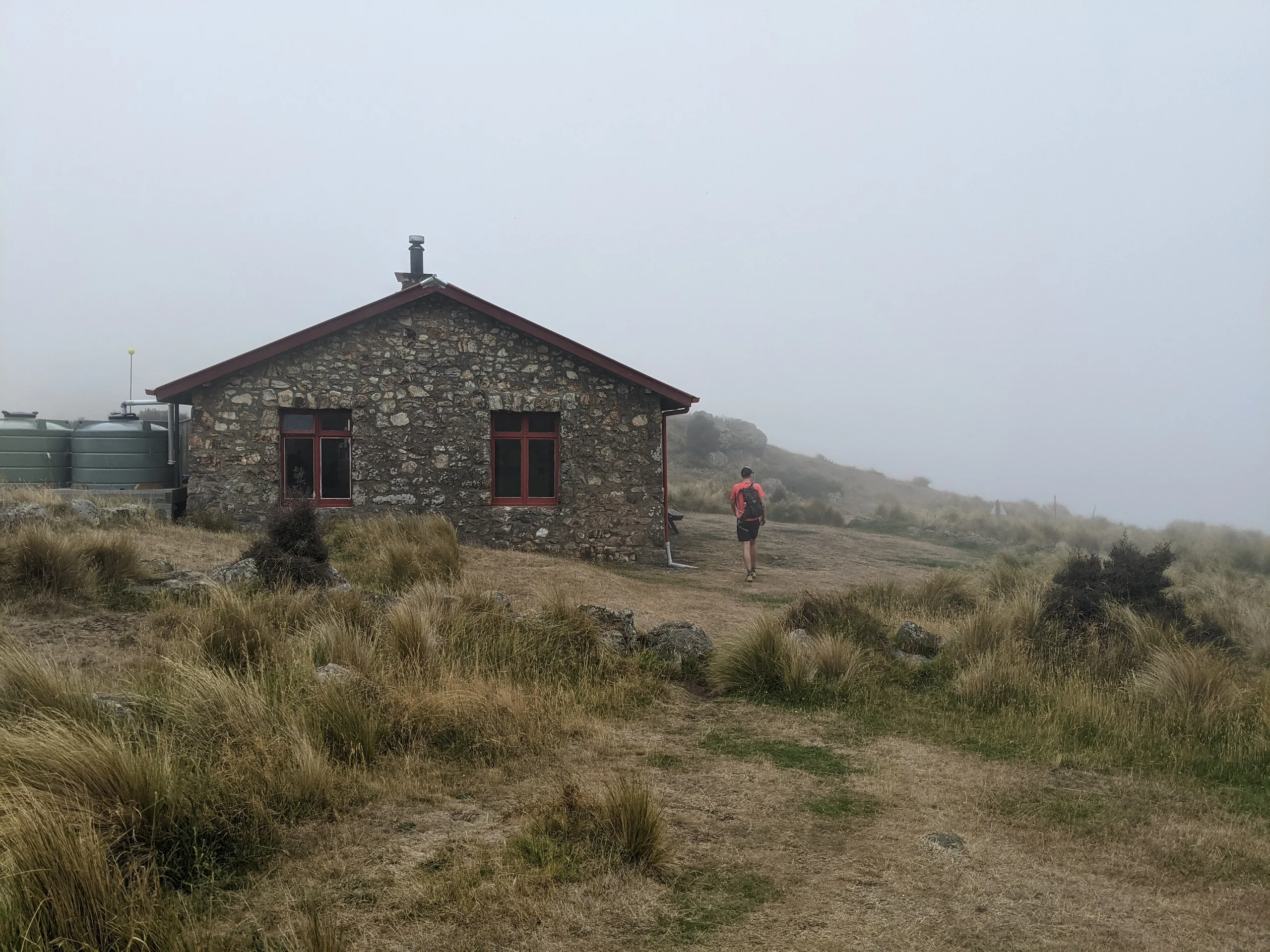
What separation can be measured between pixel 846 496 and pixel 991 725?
40888 millimetres

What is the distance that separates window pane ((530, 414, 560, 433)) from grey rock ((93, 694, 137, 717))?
11.3 meters

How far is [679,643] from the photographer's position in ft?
27.3

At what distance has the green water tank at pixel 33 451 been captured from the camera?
52.3 ft

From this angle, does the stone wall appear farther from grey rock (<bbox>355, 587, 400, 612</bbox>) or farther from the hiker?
grey rock (<bbox>355, 587, 400, 612</bbox>)

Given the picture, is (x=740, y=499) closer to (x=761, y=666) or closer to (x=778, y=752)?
(x=761, y=666)

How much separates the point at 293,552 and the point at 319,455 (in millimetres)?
6197

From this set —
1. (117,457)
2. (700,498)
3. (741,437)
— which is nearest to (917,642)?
(117,457)

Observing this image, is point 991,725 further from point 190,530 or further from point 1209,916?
point 190,530

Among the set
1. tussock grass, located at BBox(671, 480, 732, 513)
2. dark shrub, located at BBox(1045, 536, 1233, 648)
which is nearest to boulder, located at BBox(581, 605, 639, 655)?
dark shrub, located at BBox(1045, 536, 1233, 648)

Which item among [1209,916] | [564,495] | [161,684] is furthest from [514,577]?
[1209,916]

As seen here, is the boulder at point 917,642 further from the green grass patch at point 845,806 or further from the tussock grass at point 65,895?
the tussock grass at point 65,895

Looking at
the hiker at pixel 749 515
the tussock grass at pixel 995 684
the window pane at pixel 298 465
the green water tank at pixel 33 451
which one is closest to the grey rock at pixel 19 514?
the window pane at pixel 298 465

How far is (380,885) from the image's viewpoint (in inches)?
150

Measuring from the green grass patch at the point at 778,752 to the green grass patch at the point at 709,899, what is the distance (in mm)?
1637
